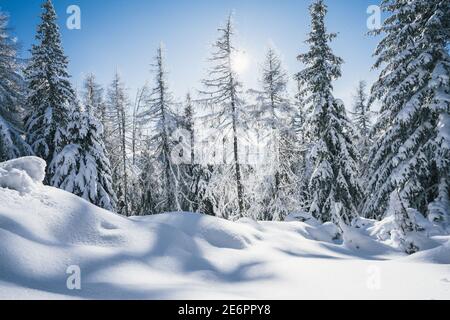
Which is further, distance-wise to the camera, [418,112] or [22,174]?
[418,112]

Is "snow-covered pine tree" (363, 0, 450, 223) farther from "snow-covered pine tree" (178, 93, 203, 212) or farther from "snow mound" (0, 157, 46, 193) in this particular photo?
"snow-covered pine tree" (178, 93, 203, 212)

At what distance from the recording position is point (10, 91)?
54.7 feet

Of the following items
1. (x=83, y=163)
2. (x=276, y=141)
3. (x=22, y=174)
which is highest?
(x=276, y=141)

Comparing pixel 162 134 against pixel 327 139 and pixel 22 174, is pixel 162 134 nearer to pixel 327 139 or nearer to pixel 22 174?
pixel 327 139

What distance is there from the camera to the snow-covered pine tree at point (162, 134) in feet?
67.4

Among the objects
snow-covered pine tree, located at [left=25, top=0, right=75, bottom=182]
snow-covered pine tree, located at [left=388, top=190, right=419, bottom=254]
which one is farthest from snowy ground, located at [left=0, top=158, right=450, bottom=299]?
snow-covered pine tree, located at [left=25, top=0, right=75, bottom=182]

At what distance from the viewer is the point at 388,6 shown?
47.3 feet

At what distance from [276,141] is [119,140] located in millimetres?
14641

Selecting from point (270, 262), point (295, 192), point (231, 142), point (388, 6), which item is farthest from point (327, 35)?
point (270, 262)

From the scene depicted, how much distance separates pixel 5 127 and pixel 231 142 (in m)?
11.1

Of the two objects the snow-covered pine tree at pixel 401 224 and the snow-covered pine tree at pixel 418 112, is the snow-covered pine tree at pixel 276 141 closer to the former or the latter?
the snow-covered pine tree at pixel 418 112

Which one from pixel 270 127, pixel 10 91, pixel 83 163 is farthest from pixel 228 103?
pixel 10 91

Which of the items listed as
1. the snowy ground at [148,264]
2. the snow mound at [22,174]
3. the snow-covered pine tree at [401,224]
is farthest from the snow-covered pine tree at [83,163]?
the snow-covered pine tree at [401,224]

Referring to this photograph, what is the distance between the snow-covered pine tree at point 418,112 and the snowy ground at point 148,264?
23.5ft
